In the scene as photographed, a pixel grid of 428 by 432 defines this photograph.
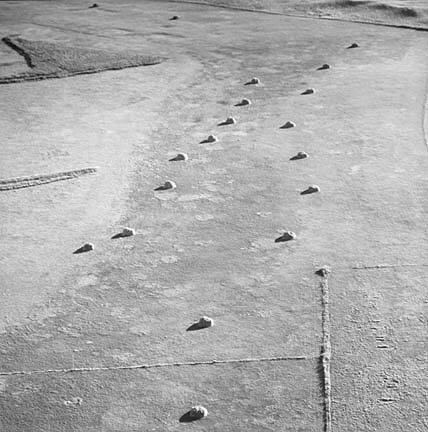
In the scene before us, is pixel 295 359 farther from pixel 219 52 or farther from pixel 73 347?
pixel 219 52

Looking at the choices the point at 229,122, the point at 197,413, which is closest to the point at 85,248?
the point at 197,413

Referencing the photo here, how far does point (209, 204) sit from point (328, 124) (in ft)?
6.05

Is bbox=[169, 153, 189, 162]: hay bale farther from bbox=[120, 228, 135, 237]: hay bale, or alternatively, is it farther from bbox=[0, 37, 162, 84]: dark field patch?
bbox=[0, 37, 162, 84]: dark field patch

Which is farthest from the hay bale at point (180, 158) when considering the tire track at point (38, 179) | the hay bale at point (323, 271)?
the hay bale at point (323, 271)

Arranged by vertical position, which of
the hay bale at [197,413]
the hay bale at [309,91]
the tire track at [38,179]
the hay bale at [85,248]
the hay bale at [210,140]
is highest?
A: the hay bale at [309,91]

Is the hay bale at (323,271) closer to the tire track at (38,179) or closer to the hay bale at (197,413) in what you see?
the hay bale at (197,413)

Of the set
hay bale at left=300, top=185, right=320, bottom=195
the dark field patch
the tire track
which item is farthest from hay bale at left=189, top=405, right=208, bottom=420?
the dark field patch

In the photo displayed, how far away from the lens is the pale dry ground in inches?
157

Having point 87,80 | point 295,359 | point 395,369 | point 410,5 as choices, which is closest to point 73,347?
point 295,359

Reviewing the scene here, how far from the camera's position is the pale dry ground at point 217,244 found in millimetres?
3998

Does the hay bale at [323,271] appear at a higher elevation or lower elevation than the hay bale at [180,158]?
higher

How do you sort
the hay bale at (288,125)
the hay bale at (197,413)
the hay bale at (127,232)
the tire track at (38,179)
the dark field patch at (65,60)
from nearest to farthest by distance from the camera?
1. the hay bale at (197,413)
2. the hay bale at (127,232)
3. the tire track at (38,179)
4. the hay bale at (288,125)
5. the dark field patch at (65,60)

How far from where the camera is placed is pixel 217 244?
5410 millimetres

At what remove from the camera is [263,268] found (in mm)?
5082
